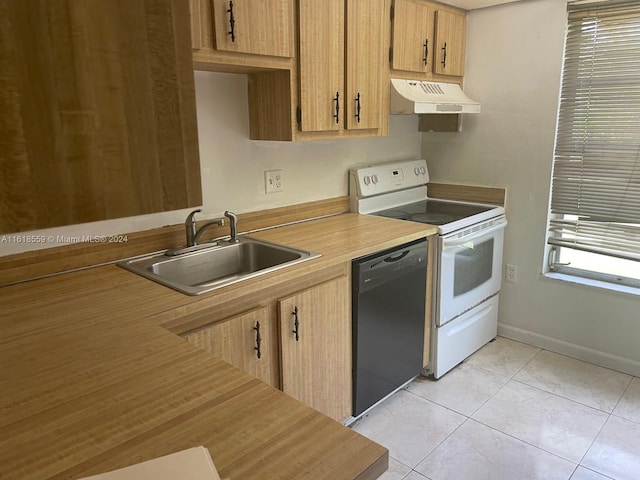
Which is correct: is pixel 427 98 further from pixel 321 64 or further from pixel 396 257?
pixel 396 257

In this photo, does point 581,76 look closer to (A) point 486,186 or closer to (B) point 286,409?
(A) point 486,186

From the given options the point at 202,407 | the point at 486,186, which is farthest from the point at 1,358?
the point at 486,186

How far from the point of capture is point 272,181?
8.04ft

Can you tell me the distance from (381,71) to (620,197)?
1.52 m

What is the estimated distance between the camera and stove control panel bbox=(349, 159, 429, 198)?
112 inches

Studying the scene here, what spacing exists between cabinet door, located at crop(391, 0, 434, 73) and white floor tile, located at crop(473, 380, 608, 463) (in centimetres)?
186

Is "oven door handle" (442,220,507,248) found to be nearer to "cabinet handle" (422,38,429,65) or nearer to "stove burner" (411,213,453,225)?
"stove burner" (411,213,453,225)

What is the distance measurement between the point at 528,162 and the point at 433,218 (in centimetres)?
73

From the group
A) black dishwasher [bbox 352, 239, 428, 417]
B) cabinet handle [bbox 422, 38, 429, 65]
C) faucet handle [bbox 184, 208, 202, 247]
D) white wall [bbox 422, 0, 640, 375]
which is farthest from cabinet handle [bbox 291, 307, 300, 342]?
white wall [bbox 422, 0, 640, 375]

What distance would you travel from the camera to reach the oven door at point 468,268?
258 cm

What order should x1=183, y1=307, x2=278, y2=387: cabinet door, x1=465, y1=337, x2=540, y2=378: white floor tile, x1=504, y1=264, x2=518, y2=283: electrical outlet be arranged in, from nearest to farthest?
x1=183, y1=307, x2=278, y2=387: cabinet door → x1=465, y1=337, x2=540, y2=378: white floor tile → x1=504, y1=264, x2=518, y2=283: electrical outlet

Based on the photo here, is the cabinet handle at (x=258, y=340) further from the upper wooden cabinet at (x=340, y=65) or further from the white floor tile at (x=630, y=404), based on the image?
the white floor tile at (x=630, y=404)

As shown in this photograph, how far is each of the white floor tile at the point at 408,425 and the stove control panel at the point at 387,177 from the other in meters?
1.20

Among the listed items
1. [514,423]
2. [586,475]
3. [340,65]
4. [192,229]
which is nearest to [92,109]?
[192,229]
